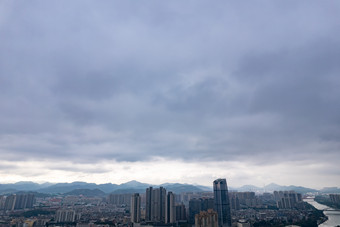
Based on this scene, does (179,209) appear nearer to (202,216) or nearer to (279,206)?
(202,216)

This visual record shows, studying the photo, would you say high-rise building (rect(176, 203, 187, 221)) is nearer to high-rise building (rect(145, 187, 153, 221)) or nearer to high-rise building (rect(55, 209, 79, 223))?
high-rise building (rect(145, 187, 153, 221))

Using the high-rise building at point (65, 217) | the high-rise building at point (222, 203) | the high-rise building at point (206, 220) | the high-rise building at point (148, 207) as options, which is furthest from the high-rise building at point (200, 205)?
the high-rise building at point (65, 217)

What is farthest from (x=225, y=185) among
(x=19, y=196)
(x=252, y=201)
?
(x=19, y=196)

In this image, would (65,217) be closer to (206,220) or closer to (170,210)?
(170,210)

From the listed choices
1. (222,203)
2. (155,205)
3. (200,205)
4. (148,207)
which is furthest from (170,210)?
(222,203)

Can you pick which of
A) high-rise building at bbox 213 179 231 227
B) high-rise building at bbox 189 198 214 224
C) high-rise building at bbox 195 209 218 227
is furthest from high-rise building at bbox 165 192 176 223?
high-rise building at bbox 195 209 218 227
